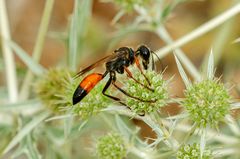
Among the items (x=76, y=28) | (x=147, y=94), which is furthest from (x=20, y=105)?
(x=147, y=94)

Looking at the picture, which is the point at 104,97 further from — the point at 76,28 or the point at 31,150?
the point at 31,150

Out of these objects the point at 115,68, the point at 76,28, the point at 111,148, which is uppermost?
the point at 76,28

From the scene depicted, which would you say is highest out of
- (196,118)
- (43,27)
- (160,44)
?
(160,44)

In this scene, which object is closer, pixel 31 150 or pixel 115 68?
pixel 115 68

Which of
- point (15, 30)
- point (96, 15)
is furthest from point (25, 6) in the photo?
point (96, 15)

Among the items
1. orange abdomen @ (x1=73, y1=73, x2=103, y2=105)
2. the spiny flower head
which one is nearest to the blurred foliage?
the spiny flower head

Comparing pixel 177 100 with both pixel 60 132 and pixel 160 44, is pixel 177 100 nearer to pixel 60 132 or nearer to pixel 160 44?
pixel 60 132
